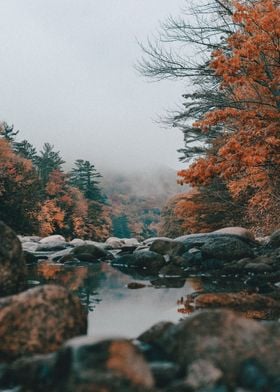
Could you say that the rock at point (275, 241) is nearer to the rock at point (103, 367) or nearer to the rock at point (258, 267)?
the rock at point (258, 267)

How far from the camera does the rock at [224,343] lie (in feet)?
9.10

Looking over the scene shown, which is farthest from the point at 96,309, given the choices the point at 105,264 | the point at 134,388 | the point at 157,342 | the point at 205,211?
the point at 205,211

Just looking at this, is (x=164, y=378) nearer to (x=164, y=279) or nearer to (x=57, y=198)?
(x=164, y=279)

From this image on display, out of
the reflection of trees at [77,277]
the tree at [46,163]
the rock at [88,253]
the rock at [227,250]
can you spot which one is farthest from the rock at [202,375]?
the tree at [46,163]

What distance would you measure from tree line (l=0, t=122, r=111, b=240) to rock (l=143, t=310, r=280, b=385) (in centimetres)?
2900

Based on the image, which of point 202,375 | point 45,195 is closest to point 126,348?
point 202,375

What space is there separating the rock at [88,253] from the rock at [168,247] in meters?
1.59

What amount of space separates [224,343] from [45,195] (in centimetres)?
4787

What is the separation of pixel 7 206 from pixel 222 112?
24079mm

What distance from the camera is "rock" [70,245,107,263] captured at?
12273mm

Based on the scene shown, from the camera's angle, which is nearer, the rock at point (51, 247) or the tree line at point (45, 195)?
the rock at point (51, 247)

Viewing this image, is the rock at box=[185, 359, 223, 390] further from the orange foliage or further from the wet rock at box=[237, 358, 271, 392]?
the orange foliage

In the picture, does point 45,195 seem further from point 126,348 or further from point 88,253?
point 126,348

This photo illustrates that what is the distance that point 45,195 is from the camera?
49406mm
